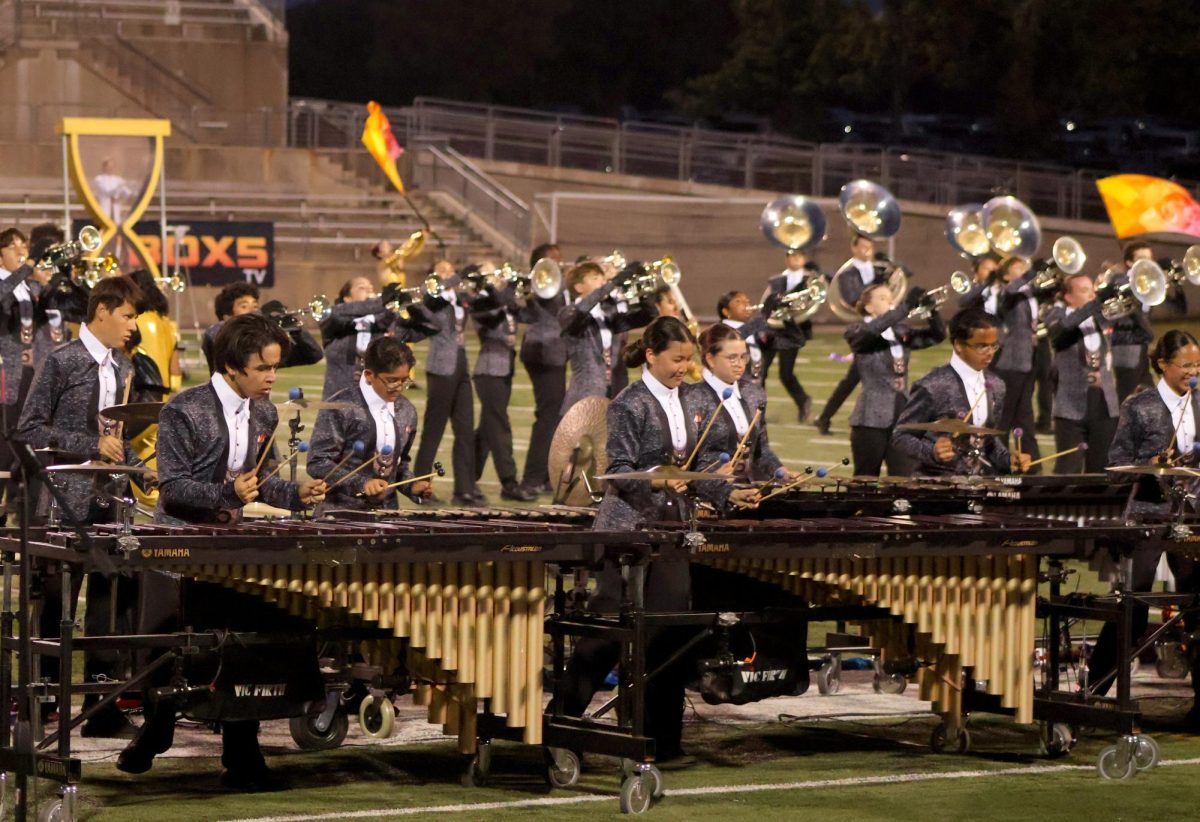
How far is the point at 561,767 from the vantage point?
7.91 m

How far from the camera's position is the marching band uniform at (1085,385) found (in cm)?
1459

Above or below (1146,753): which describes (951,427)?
above

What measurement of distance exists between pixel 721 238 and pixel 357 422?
1996 cm

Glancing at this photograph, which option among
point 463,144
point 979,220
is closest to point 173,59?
point 463,144

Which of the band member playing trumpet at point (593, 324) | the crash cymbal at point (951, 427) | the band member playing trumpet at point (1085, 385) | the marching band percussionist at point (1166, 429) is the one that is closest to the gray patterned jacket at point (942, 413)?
the crash cymbal at point (951, 427)

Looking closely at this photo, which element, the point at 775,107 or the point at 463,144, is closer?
the point at 463,144

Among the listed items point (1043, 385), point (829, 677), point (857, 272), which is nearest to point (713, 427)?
point (829, 677)

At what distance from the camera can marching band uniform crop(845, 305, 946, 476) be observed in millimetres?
12891

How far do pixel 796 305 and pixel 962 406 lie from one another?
401 centimetres

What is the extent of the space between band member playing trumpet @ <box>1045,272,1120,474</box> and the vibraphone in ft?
20.8

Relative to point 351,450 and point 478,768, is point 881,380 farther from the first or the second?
point 478,768

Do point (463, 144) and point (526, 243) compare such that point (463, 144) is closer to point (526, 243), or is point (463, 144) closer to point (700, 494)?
point (526, 243)

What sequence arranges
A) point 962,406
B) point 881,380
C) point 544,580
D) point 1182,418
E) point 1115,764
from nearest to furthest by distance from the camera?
point 544,580 < point 1115,764 < point 1182,418 < point 962,406 < point 881,380

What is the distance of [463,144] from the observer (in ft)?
109
